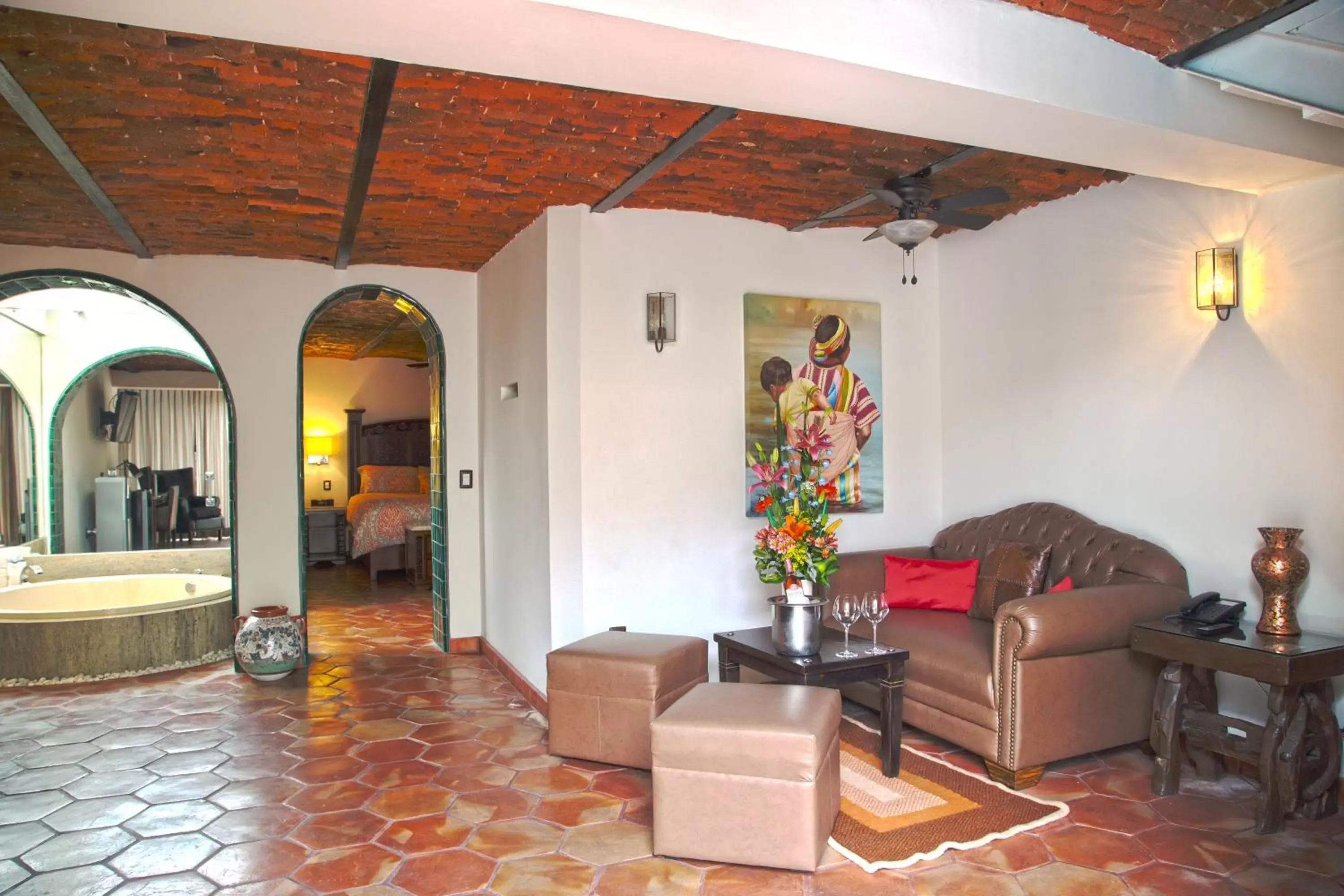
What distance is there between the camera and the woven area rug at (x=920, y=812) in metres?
2.97

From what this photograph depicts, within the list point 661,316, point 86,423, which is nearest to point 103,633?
point 661,316

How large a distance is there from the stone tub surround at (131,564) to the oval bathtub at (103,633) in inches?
8.4

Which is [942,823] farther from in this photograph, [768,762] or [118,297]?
[118,297]

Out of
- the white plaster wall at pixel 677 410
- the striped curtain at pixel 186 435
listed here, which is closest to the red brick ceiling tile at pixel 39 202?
the white plaster wall at pixel 677 410

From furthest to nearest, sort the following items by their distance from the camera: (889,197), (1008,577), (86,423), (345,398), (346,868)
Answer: (345,398)
(86,423)
(1008,577)
(889,197)
(346,868)

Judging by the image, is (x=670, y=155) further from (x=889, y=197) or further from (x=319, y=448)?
(x=319, y=448)

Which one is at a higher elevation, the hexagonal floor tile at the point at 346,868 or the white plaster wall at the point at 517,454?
the white plaster wall at the point at 517,454

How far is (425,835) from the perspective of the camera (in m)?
3.15

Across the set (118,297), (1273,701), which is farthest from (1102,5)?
(118,297)

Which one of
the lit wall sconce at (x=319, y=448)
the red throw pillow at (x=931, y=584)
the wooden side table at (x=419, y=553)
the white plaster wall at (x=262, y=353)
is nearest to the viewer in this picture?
the red throw pillow at (x=931, y=584)

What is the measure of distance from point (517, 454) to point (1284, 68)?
383 centimetres

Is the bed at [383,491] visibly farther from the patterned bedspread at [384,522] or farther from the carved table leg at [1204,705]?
the carved table leg at [1204,705]

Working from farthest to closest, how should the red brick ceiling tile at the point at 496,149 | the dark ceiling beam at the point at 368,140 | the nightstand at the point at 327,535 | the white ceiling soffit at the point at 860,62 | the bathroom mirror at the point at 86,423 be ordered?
the nightstand at the point at 327,535 → the bathroom mirror at the point at 86,423 → the red brick ceiling tile at the point at 496,149 → the dark ceiling beam at the point at 368,140 → the white ceiling soffit at the point at 860,62

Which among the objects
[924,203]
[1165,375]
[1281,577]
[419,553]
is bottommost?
[419,553]
